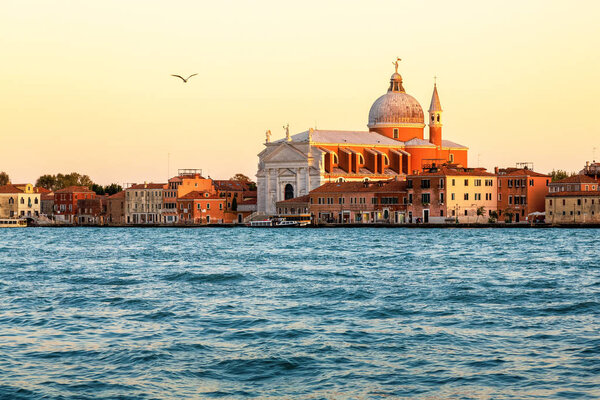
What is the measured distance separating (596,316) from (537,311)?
1221 millimetres

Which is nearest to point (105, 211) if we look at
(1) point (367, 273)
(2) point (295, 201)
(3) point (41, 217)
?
(3) point (41, 217)

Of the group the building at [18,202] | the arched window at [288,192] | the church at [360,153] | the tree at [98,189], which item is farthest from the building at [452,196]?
the tree at [98,189]

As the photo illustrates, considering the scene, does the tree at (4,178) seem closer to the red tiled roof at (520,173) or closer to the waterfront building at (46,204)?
the waterfront building at (46,204)

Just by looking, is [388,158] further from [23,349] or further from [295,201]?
[23,349]

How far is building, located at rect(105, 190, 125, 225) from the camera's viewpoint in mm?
94188

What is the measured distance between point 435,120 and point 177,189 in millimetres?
24103

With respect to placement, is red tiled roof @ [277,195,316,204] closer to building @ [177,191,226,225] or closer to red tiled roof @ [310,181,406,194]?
red tiled roof @ [310,181,406,194]

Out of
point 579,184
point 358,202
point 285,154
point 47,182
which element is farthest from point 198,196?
point 47,182

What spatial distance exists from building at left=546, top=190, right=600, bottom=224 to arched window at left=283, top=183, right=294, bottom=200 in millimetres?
24233

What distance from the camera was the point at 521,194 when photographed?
72.9m

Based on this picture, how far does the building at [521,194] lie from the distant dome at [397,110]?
19.4 meters

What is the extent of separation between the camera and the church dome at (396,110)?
302 feet

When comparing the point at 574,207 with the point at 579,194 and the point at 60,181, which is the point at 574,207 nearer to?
the point at 579,194

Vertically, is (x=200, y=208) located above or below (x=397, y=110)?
below
